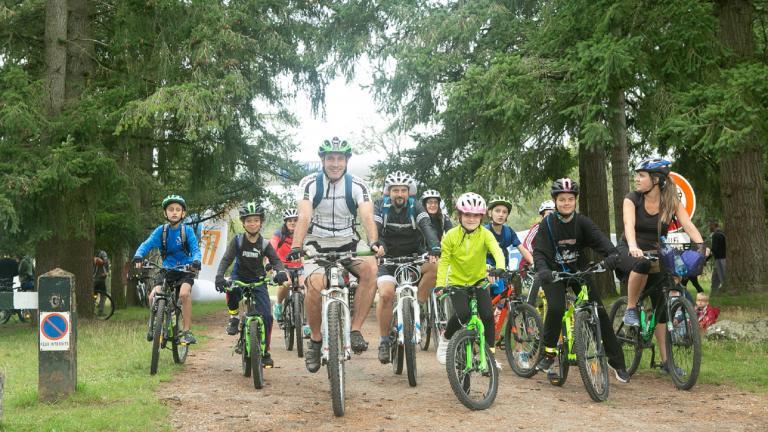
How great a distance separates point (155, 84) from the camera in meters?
19.0

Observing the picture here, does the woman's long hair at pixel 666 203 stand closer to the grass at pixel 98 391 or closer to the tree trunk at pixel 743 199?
the grass at pixel 98 391

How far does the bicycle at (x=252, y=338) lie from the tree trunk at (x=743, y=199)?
9839 millimetres

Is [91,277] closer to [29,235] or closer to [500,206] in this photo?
[29,235]

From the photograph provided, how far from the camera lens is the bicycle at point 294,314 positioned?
12484mm

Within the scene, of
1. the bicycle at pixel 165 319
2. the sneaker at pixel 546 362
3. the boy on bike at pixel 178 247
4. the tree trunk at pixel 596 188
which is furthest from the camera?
the tree trunk at pixel 596 188

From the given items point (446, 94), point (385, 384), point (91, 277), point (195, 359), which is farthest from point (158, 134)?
point (385, 384)

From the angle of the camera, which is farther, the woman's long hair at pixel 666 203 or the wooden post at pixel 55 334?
the woman's long hair at pixel 666 203

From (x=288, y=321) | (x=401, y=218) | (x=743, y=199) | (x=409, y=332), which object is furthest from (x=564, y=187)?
(x=743, y=199)

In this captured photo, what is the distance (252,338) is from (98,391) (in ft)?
5.10

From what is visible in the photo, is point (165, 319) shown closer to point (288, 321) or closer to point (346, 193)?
point (288, 321)

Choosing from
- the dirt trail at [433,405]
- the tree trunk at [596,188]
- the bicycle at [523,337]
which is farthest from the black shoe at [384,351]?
the tree trunk at [596,188]

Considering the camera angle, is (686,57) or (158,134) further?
(158,134)

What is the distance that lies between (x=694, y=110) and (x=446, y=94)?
511 cm

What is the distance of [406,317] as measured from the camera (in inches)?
352
